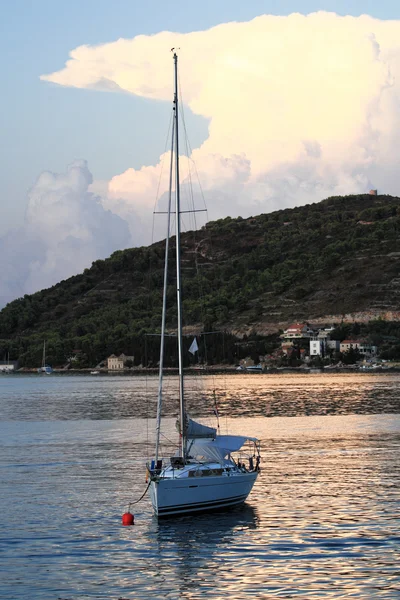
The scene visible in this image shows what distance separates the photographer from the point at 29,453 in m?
63.9

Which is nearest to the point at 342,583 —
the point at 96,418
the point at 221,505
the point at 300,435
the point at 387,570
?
the point at 387,570

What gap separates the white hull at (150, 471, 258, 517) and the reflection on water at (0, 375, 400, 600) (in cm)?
55

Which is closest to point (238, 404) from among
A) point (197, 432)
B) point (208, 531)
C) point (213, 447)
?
point (197, 432)

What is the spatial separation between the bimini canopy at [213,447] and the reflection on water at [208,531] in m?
2.32

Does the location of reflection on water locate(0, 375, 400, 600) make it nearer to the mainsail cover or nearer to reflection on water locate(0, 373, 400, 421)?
the mainsail cover

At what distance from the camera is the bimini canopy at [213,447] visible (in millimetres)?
38438

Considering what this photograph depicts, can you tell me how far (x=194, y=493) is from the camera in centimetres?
3584

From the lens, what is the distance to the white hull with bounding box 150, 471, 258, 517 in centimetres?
3541

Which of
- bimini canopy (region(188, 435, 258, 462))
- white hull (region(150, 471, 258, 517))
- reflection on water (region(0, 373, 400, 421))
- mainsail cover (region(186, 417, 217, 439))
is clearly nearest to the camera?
white hull (region(150, 471, 258, 517))

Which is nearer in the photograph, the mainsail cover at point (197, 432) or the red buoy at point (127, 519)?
the red buoy at point (127, 519)

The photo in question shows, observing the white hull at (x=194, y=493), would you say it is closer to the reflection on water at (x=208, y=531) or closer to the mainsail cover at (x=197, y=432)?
the reflection on water at (x=208, y=531)

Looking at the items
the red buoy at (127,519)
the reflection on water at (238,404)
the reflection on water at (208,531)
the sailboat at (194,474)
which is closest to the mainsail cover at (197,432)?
the sailboat at (194,474)

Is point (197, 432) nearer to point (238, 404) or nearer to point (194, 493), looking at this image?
point (194, 493)

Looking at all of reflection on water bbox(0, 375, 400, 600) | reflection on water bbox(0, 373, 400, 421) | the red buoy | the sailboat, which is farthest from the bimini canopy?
reflection on water bbox(0, 373, 400, 421)
